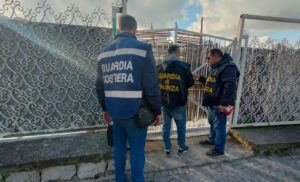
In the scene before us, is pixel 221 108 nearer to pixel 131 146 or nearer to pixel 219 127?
pixel 219 127

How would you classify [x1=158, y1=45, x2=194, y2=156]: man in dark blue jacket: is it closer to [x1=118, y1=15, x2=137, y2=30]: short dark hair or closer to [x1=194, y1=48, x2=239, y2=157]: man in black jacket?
[x1=194, y1=48, x2=239, y2=157]: man in black jacket

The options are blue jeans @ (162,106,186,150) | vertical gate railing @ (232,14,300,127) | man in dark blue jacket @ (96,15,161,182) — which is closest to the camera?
man in dark blue jacket @ (96,15,161,182)

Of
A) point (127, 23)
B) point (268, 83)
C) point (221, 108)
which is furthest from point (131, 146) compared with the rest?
point (268, 83)

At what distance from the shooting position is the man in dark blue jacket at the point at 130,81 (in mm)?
2016

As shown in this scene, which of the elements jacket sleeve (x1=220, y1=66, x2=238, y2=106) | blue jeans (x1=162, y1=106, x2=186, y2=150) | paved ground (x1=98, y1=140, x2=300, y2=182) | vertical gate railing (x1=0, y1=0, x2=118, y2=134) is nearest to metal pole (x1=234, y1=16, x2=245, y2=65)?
jacket sleeve (x1=220, y1=66, x2=238, y2=106)

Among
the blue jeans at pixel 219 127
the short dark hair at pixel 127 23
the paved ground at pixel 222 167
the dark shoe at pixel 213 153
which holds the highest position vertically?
the short dark hair at pixel 127 23

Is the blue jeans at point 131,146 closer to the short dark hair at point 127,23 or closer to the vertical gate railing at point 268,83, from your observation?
the short dark hair at point 127,23

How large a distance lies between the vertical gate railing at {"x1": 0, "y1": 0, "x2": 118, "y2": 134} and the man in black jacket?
168cm

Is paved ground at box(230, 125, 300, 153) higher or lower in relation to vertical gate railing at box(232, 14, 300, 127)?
lower

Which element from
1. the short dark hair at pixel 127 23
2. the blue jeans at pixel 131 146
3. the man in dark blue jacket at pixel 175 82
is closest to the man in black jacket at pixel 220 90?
the man in dark blue jacket at pixel 175 82

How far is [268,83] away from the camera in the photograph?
4109mm

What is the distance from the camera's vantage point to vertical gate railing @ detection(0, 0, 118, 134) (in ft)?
8.66

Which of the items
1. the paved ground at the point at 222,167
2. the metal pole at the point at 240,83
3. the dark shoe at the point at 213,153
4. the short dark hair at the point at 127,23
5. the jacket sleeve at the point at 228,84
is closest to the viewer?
the short dark hair at the point at 127,23

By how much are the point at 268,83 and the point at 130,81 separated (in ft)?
10.8
